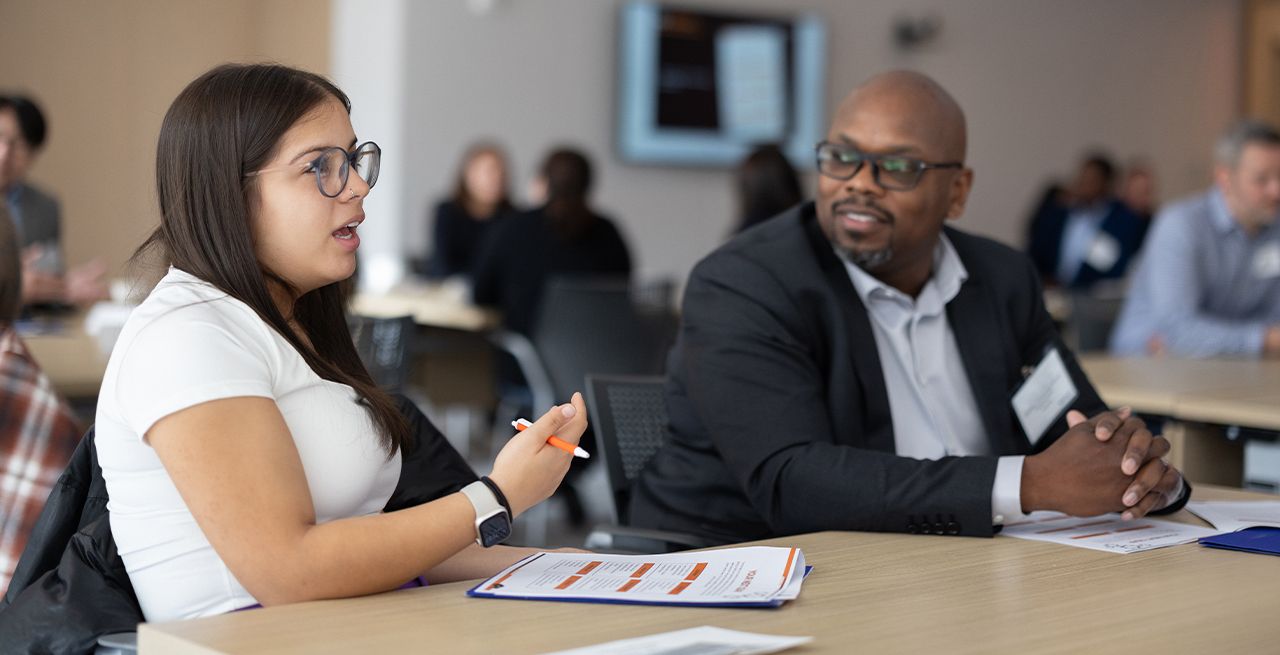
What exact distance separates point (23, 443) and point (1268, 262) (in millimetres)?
3649

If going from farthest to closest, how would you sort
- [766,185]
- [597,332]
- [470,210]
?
[470,210] → [766,185] → [597,332]

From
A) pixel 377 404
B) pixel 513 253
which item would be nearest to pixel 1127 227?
pixel 513 253

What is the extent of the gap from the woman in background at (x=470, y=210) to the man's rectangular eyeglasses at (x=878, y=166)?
4.83m

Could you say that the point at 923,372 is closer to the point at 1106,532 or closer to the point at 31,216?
the point at 1106,532

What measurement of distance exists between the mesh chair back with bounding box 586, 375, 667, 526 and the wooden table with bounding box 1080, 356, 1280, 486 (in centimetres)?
111

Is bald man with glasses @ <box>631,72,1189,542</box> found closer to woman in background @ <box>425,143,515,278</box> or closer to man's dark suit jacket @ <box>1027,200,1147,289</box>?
woman in background @ <box>425,143,515,278</box>

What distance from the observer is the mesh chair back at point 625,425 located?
2.26 meters

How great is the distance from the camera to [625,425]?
2281mm

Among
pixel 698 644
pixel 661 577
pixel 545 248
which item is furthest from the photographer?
pixel 545 248

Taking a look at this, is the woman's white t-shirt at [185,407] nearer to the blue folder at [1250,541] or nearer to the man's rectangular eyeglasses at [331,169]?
the man's rectangular eyeglasses at [331,169]

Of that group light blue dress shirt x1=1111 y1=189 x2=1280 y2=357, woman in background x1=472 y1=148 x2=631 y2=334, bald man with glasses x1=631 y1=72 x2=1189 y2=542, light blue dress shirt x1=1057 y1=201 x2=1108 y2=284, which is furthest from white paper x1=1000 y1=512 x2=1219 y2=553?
light blue dress shirt x1=1057 y1=201 x2=1108 y2=284

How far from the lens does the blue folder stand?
1.60 metres

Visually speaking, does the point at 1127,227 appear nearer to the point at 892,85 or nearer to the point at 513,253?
the point at 513,253

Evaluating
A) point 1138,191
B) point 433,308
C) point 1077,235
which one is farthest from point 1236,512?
point 1138,191
